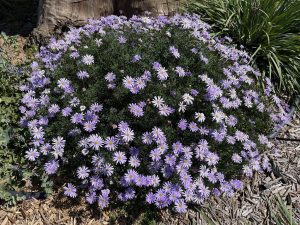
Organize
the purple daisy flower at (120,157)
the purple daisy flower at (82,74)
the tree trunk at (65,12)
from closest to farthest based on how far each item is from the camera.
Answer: the purple daisy flower at (120,157), the purple daisy flower at (82,74), the tree trunk at (65,12)

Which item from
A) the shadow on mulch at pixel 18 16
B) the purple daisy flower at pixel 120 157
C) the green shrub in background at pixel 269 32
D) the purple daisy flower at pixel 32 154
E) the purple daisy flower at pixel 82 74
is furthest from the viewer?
the shadow on mulch at pixel 18 16

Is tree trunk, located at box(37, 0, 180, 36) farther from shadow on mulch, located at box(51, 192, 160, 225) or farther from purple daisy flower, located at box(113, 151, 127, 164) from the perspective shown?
shadow on mulch, located at box(51, 192, 160, 225)

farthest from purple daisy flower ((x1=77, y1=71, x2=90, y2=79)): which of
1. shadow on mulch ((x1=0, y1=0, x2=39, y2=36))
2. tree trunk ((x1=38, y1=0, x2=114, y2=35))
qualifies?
shadow on mulch ((x1=0, y1=0, x2=39, y2=36))

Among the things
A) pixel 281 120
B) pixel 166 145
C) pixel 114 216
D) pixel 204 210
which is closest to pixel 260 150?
pixel 281 120

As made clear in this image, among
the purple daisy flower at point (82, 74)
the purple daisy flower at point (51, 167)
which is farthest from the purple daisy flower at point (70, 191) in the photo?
the purple daisy flower at point (82, 74)

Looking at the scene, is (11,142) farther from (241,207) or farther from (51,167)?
(241,207)

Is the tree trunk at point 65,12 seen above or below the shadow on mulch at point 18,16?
above

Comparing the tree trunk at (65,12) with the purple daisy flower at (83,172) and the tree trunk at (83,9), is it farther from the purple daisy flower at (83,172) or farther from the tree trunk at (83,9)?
the purple daisy flower at (83,172)

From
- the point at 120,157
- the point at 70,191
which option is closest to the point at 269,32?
the point at 120,157

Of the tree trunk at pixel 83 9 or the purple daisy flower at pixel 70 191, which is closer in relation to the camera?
the purple daisy flower at pixel 70 191
